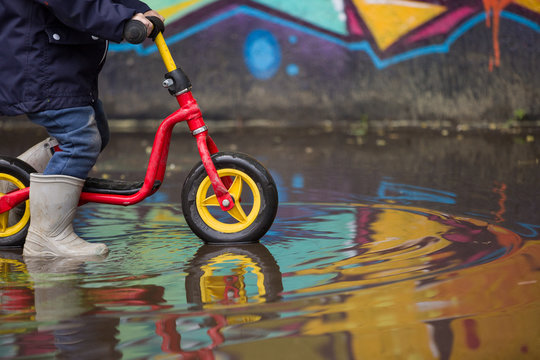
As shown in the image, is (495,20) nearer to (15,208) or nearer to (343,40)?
(343,40)

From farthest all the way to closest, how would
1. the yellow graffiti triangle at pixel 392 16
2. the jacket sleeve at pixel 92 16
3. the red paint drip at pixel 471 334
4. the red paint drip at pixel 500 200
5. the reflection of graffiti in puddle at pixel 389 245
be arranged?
1. the yellow graffiti triangle at pixel 392 16
2. the red paint drip at pixel 500 200
3. the jacket sleeve at pixel 92 16
4. the reflection of graffiti in puddle at pixel 389 245
5. the red paint drip at pixel 471 334

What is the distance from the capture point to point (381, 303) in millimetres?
3094

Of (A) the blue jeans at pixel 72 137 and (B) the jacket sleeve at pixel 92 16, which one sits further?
(A) the blue jeans at pixel 72 137

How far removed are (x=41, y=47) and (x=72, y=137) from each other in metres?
0.43

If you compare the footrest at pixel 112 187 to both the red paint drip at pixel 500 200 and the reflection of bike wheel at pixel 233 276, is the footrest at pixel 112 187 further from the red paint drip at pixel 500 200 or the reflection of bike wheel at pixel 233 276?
the red paint drip at pixel 500 200

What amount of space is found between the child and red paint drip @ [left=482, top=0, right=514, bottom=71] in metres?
7.29

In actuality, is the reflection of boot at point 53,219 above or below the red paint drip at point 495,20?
below

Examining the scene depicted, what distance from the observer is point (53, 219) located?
4.02 meters

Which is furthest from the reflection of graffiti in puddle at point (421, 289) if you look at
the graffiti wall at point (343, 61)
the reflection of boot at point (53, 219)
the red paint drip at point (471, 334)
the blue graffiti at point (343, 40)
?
the blue graffiti at point (343, 40)

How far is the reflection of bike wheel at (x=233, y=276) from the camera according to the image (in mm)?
3242

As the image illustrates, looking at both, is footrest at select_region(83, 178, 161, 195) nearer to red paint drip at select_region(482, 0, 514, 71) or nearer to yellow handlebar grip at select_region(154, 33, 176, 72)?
yellow handlebar grip at select_region(154, 33, 176, 72)

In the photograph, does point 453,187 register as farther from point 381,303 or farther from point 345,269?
point 381,303

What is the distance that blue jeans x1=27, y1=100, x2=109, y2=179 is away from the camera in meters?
3.96

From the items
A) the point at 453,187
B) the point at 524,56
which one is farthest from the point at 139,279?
the point at 524,56
